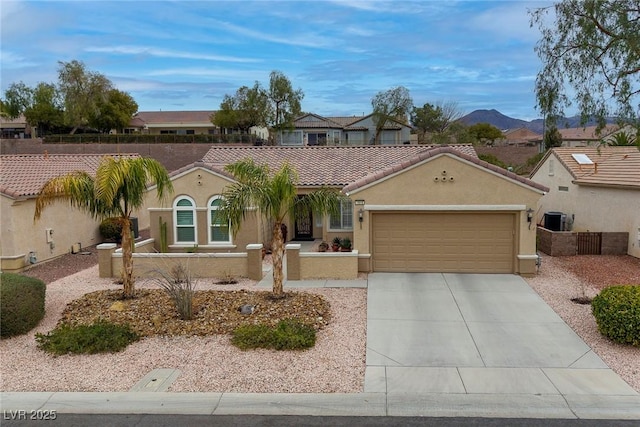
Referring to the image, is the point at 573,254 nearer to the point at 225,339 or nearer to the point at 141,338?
the point at 225,339

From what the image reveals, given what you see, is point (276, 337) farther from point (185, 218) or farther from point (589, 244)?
point (589, 244)

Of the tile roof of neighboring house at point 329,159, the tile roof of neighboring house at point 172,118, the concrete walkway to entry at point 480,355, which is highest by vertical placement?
the tile roof of neighboring house at point 172,118

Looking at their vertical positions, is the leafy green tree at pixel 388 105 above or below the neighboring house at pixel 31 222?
above

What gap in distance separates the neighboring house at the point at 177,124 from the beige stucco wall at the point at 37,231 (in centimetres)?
4824

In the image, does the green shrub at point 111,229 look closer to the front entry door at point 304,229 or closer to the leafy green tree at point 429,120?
the front entry door at point 304,229

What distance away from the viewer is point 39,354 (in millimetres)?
10039

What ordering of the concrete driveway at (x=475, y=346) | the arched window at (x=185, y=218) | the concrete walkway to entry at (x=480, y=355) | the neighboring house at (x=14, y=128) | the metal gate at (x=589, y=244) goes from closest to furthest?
the concrete walkway to entry at (x=480, y=355), the concrete driveway at (x=475, y=346), the metal gate at (x=589, y=244), the arched window at (x=185, y=218), the neighboring house at (x=14, y=128)

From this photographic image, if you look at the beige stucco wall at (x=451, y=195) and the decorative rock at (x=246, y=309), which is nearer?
the decorative rock at (x=246, y=309)

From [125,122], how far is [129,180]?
52934 mm

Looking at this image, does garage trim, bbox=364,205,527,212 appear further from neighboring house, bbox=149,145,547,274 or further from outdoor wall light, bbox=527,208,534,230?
outdoor wall light, bbox=527,208,534,230

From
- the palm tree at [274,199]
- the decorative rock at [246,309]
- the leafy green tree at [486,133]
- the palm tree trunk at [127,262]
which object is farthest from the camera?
the leafy green tree at [486,133]

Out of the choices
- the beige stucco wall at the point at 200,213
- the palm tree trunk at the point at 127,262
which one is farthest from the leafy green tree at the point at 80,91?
the palm tree trunk at the point at 127,262

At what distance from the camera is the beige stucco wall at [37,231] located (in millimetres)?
18188

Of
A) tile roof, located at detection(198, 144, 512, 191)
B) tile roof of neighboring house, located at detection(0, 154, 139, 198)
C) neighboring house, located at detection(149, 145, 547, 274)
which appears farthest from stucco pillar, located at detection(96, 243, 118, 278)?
tile roof, located at detection(198, 144, 512, 191)
